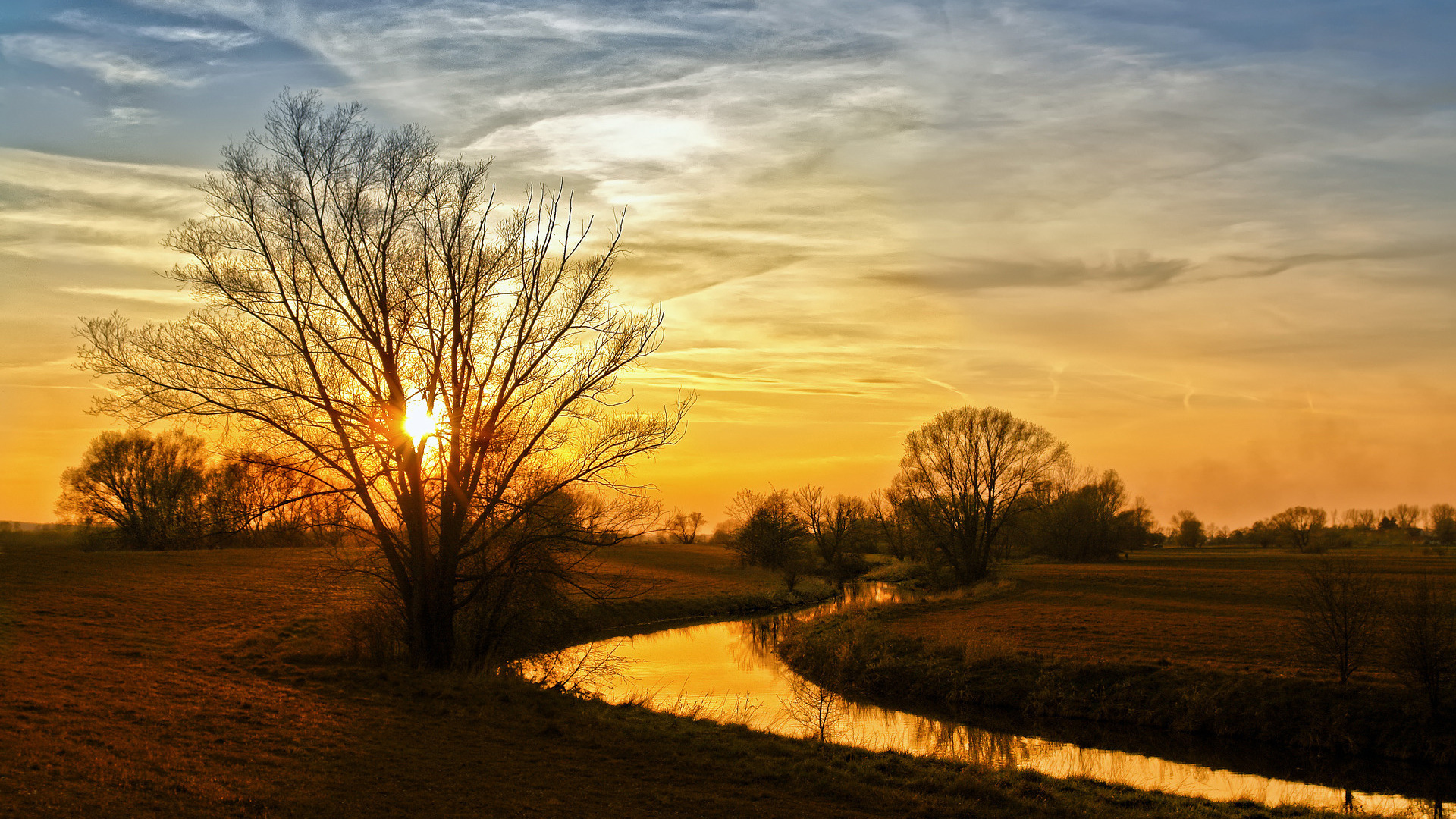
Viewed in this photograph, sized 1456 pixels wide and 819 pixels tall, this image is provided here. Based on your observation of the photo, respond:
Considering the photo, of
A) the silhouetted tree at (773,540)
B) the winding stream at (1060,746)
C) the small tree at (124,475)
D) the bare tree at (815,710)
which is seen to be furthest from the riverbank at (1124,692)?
the small tree at (124,475)

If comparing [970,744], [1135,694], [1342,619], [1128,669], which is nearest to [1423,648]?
[1342,619]

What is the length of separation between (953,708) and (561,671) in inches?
422

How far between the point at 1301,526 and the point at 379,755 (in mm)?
116444

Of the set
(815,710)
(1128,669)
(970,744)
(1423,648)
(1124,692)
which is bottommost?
(970,744)

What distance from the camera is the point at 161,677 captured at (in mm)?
13930

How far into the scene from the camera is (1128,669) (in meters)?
23.1

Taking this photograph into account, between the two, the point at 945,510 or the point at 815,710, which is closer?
the point at 815,710

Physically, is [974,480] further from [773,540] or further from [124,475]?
[124,475]

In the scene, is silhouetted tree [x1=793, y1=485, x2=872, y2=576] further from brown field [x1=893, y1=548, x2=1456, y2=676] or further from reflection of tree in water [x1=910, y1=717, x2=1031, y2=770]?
reflection of tree in water [x1=910, y1=717, x2=1031, y2=770]

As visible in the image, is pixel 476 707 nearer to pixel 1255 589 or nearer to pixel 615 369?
pixel 615 369

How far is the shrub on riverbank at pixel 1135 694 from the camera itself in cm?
1828

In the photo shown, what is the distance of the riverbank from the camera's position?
1833 cm

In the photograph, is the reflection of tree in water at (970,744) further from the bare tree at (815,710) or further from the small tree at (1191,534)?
the small tree at (1191,534)

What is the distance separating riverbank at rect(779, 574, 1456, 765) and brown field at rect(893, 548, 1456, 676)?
0.75 m
